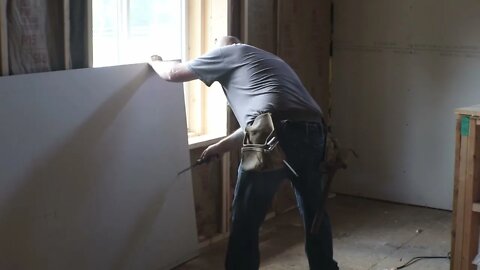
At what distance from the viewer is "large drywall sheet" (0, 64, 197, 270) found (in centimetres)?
333

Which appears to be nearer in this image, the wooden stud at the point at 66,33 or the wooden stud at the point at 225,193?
the wooden stud at the point at 66,33

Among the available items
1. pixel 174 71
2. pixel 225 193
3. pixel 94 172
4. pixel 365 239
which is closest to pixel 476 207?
pixel 365 239

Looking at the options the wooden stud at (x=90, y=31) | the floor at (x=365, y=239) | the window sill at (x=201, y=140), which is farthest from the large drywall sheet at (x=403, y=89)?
the wooden stud at (x=90, y=31)

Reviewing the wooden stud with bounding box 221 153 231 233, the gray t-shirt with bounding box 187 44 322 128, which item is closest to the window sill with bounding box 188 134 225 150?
the wooden stud with bounding box 221 153 231 233

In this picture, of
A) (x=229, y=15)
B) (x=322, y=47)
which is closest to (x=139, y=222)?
(x=229, y=15)

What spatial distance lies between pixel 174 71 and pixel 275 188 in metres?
0.80

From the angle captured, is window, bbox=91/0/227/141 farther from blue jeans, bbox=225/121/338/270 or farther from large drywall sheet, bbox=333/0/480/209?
large drywall sheet, bbox=333/0/480/209

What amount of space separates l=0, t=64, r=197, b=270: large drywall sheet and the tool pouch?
0.80 metres

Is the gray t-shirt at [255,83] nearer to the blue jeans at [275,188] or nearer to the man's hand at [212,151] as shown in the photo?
the blue jeans at [275,188]

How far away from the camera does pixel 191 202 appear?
4387 mm

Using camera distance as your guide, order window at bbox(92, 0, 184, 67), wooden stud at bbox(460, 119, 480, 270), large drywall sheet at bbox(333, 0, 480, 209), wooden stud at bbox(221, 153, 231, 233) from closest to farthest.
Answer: wooden stud at bbox(460, 119, 480, 270) < window at bbox(92, 0, 184, 67) < wooden stud at bbox(221, 153, 231, 233) < large drywall sheet at bbox(333, 0, 480, 209)

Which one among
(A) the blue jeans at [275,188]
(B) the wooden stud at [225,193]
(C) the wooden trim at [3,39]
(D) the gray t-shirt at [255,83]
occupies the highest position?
(C) the wooden trim at [3,39]

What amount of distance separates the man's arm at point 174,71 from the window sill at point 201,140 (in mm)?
678

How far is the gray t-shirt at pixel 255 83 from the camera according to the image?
3479mm
